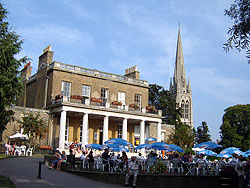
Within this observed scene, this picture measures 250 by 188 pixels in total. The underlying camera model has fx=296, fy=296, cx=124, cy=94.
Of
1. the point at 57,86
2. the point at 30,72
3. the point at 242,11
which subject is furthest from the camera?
the point at 30,72

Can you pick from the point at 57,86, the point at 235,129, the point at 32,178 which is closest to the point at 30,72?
the point at 57,86

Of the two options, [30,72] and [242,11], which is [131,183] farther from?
[30,72]

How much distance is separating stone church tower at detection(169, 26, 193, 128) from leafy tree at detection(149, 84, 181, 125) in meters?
44.8

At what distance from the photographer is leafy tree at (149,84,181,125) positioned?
181ft

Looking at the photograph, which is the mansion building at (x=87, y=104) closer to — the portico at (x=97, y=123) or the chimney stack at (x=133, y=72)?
the portico at (x=97, y=123)

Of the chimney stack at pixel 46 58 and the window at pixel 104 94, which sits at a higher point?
the chimney stack at pixel 46 58

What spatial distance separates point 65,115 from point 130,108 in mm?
9034

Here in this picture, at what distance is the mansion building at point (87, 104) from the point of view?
31.2m

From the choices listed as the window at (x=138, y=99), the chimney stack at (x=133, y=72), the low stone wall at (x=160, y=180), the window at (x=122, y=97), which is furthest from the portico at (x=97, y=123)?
the low stone wall at (x=160, y=180)

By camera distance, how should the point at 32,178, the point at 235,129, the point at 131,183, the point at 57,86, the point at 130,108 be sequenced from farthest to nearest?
the point at 235,129 < the point at 130,108 < the point at 57,86 < the point at 131,183 < the point at 32,178

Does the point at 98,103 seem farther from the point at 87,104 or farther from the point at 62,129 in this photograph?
the point at 62,129

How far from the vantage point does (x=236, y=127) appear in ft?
171

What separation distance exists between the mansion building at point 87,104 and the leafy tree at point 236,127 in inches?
733

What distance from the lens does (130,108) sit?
36.0 m
